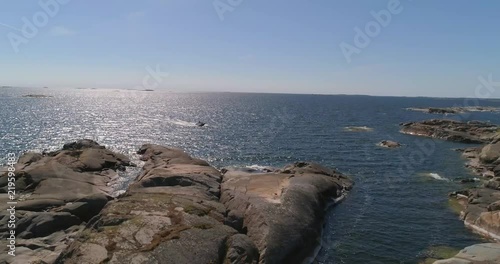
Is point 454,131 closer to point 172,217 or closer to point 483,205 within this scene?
point 483,205

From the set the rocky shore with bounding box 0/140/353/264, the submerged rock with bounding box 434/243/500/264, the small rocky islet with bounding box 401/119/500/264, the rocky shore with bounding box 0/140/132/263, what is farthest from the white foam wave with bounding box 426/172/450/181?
the rocky shore with bounding box 0/140/132/263

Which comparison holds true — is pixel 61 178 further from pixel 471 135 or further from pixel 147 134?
pixel 471 135

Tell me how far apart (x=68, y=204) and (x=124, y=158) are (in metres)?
26.5

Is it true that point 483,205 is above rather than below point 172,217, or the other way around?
below

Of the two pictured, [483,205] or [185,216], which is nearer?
[185,216]

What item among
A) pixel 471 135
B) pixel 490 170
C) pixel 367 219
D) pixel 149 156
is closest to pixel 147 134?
pixel 149 156

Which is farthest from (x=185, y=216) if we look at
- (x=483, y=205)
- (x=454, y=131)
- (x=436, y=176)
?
(x=454, y=131)

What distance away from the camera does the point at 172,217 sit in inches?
950

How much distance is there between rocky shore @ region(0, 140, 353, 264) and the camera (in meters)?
20.7

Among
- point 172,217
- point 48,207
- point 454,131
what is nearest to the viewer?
point 172,217

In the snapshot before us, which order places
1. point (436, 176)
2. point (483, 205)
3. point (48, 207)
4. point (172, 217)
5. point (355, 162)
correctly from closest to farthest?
point (172, 217) < point (48, 207) < point (483, 205) < point (436, 176) < point (355, 162)

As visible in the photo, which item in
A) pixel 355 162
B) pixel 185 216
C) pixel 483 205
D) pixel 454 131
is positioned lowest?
pixel 355 162

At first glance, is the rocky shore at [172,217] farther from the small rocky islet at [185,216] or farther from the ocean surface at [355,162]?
the ocean surface at [355,162]

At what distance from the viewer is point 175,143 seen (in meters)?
78.6
